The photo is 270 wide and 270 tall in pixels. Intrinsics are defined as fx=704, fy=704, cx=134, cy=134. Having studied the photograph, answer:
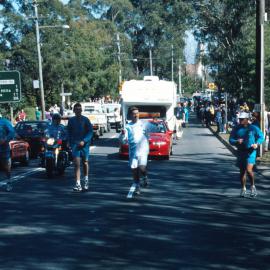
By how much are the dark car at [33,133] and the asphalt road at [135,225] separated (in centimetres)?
682

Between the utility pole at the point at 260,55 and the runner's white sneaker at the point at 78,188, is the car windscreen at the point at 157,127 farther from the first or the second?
the runner's white sneaker at the point at 78,188

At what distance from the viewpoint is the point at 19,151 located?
21562 mm

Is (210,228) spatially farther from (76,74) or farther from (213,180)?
(76,74)

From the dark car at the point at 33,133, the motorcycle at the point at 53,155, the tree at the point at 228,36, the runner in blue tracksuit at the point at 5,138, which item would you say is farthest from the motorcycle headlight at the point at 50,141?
the tree at the point at 228,36

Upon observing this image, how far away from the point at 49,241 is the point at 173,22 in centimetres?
4626

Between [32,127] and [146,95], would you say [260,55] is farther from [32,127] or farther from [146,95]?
[32,127]

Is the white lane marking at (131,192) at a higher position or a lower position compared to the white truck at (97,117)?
lower

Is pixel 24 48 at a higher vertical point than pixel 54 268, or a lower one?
higher

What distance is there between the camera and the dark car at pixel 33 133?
2534cm

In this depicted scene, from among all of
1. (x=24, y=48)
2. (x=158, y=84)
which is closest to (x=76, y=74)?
(x=24, y=48)

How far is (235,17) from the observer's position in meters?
52.1

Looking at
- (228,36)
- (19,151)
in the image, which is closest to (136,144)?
(19,151)

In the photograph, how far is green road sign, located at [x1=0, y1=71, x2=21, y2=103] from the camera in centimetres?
2759

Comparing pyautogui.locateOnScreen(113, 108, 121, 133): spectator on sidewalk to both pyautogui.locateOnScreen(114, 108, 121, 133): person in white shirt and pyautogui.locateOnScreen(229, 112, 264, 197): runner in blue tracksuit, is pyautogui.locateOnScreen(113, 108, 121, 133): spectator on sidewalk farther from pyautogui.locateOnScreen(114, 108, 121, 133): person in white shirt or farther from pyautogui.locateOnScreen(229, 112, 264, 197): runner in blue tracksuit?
pyautogui.locateOnScreen(229, 112, 264, 197): runner in blue tracksuit
